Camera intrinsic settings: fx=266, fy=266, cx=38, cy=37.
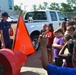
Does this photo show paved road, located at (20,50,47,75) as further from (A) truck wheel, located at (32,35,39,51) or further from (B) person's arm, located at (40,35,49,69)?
(B) person's arm, located at (40,35,49,69)

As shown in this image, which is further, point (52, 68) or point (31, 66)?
point (31, 66)

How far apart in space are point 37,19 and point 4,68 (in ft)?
25.5

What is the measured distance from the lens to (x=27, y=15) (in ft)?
47.6

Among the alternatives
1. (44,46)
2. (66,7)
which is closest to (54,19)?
(44,46)

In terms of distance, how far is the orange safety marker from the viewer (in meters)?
8.59

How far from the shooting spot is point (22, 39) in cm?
890

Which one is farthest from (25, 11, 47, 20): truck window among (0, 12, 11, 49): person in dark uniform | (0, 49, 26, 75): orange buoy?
(0, 49, 26, 75): orange buoy

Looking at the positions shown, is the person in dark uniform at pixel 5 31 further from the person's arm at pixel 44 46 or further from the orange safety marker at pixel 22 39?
the person's arm at pixel 44 46

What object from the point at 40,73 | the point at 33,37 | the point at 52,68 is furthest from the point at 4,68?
the point at 33,37

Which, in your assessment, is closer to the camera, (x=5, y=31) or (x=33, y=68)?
(x=5, y=31)

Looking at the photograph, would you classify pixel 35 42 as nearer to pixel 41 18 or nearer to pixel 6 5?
pixel 41 18

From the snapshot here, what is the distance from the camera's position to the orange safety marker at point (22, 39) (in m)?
8.59

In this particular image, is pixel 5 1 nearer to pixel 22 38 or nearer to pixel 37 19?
pixel 37 19

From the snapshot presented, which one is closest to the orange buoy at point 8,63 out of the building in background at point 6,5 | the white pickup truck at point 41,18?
the white pickup truck at point 41,18
